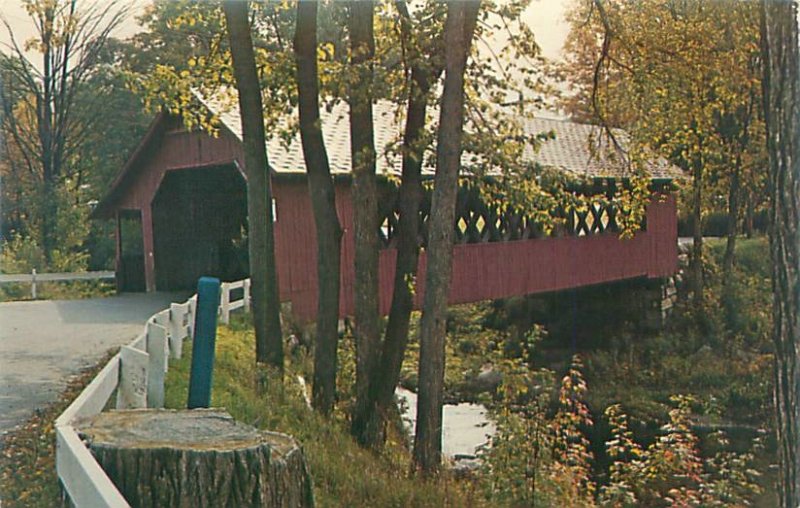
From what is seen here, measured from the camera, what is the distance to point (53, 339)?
38.5 feet

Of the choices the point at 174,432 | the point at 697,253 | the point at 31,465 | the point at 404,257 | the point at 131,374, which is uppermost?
the point at 404,257

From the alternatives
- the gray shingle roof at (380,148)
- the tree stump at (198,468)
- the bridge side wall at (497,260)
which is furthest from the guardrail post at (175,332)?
the tree stump at (198,468)

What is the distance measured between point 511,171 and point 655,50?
7.04 feet

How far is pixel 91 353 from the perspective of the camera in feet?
34.4

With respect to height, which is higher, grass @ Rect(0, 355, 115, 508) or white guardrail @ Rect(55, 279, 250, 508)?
white guardrail @ Rect(55, 279, 250, 508)

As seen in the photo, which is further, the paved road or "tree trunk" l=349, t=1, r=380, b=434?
"tree trunk" l=349, t=1, r=380, b=434

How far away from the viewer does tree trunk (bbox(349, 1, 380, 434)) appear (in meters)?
10.0

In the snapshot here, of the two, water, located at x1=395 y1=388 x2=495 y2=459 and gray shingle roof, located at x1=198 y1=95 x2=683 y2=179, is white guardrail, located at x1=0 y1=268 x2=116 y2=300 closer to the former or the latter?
gray shingle roof, located at x1=198 y1=95 x2=683 y2=179

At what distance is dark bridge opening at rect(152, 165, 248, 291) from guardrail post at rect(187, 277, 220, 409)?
13413 millimetres

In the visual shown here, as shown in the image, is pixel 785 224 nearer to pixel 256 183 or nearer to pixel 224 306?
pixel 256 183

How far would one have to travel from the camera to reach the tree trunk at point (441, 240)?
8875 mm

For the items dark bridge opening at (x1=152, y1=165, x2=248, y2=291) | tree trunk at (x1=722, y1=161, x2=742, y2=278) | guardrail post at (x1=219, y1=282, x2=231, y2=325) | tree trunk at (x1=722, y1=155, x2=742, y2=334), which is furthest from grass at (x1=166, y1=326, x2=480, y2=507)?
tree trunk at (x1=722, y1=155, x2=742, y2=334)

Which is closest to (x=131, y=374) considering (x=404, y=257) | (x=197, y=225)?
(x=404, y=257)

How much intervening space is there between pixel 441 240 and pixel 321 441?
1891 millimetres
